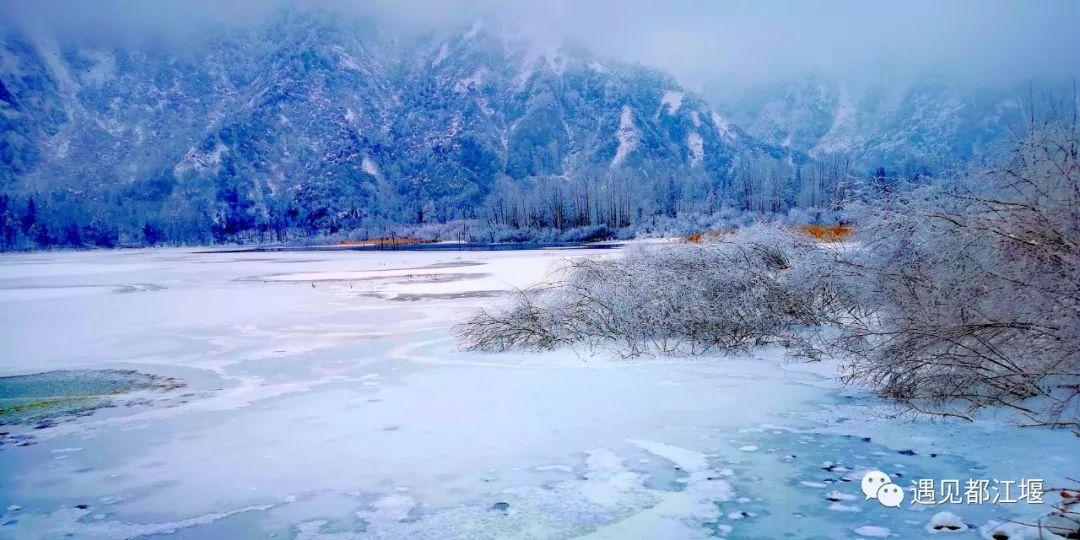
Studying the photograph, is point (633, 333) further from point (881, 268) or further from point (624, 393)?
point (881, 268)

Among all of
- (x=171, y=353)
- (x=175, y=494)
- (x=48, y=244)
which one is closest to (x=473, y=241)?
(x=171, y=353)

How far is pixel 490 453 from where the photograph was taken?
7.25 metres

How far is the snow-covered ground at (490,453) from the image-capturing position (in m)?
5.48

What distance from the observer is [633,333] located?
1284cm
